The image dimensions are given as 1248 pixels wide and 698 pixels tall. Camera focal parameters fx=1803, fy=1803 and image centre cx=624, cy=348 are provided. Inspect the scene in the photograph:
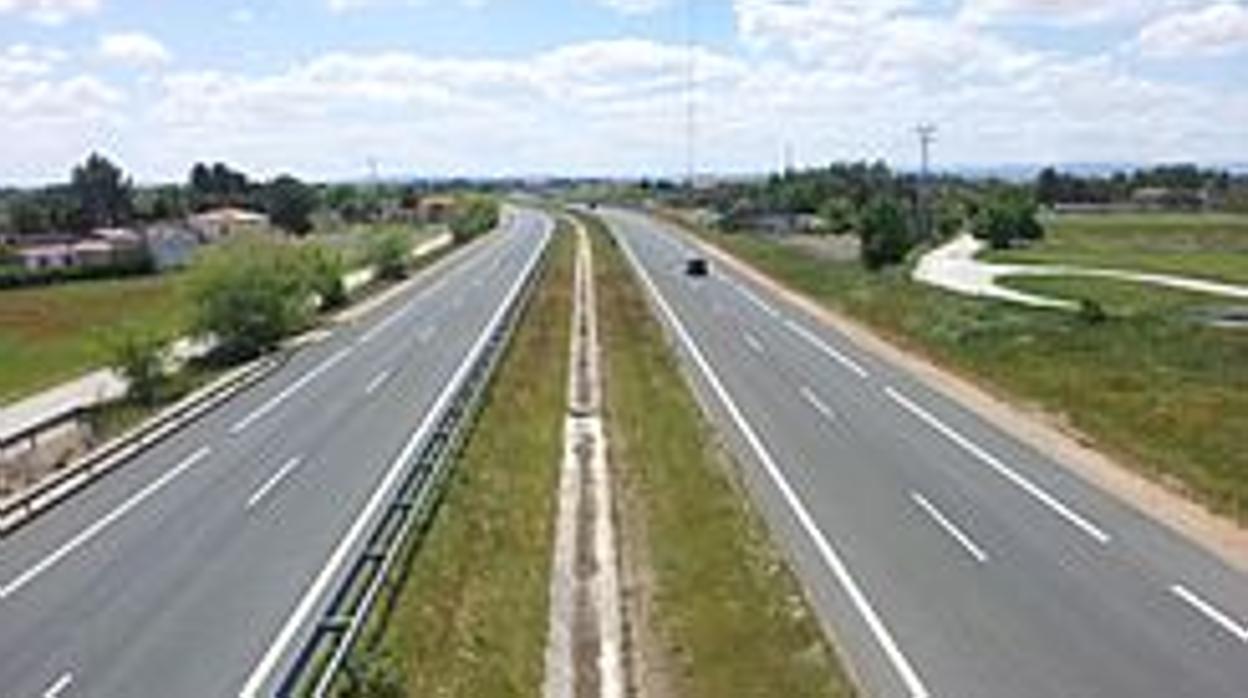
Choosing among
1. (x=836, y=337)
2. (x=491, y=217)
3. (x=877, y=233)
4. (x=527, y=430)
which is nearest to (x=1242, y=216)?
(x=491, y=217)

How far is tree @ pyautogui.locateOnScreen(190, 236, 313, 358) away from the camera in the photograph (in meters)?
72.1

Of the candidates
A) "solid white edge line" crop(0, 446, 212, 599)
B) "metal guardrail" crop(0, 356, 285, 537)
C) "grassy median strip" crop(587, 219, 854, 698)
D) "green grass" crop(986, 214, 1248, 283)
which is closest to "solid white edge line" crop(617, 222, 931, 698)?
"grassy median strip" crop(587, 219, 854, 698)

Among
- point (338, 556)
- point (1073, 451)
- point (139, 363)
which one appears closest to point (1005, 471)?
point (1073, 451)

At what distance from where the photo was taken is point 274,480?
130 feet

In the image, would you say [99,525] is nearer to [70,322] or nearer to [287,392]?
[287,392]

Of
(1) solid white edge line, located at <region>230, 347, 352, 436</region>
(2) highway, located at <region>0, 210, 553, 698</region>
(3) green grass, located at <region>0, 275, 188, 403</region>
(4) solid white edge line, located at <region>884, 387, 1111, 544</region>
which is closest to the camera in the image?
(2) highway, located at <region>0, 210, 553, 698</region>

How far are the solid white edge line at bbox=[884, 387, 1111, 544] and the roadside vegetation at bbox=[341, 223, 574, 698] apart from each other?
935cm

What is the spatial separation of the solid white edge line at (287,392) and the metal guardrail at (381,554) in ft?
18.7

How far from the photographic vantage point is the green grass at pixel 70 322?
7269 cm

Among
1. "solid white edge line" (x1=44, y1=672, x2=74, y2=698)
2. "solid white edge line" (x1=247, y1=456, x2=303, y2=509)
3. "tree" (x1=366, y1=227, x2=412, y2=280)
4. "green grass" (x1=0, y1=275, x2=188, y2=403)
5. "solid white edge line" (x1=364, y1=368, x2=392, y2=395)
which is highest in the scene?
"solid white edge line" (x1=44, y1=672, x2=74, y2=698)

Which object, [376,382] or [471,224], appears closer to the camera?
[376,382]

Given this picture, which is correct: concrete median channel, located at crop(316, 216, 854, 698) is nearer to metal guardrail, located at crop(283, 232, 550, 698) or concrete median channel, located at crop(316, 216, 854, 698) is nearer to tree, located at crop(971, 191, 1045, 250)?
metal guardrail, located at crop(283, 232, 550, 698)

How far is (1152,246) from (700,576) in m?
117

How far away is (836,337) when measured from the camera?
228ft
